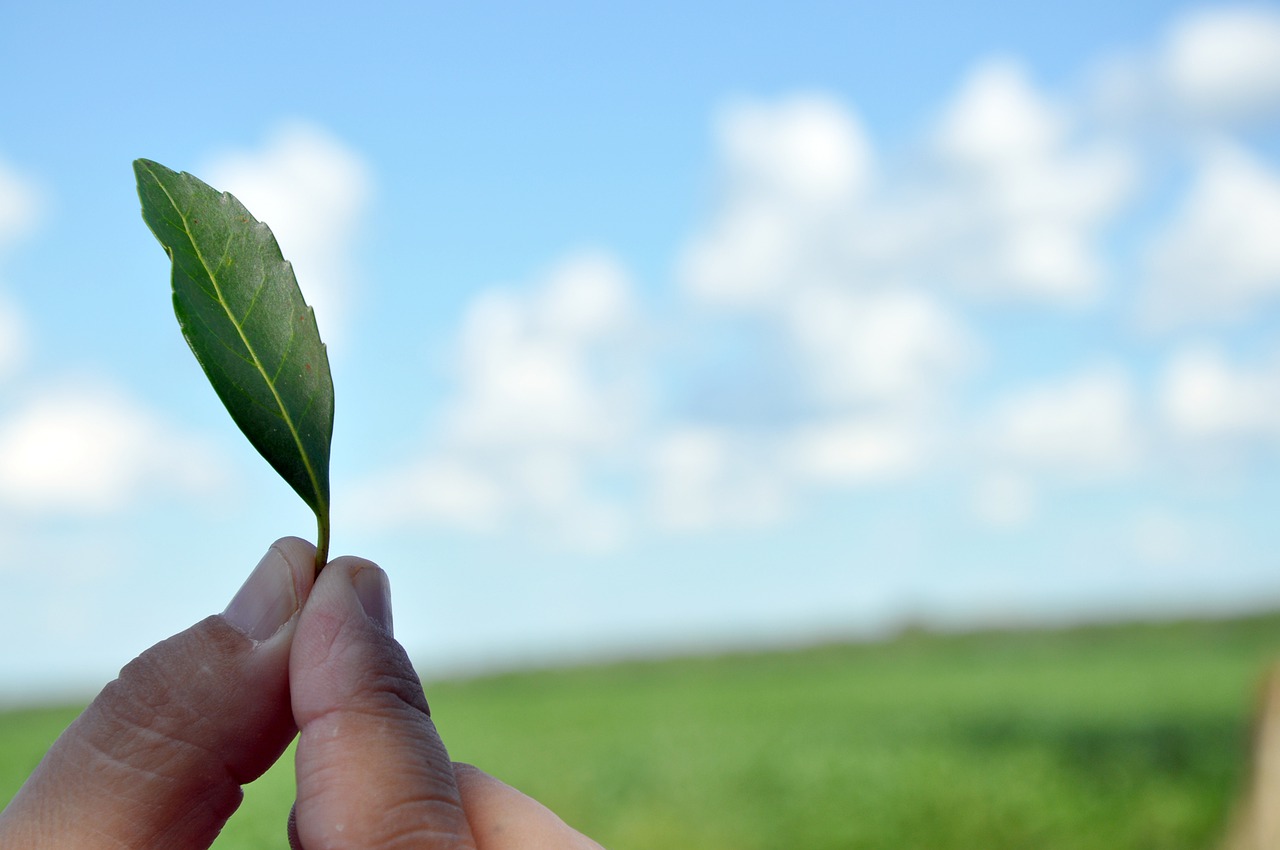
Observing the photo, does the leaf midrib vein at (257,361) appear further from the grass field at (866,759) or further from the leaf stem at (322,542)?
the grass field at (866,759)

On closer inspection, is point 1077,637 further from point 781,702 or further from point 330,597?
point 330,597

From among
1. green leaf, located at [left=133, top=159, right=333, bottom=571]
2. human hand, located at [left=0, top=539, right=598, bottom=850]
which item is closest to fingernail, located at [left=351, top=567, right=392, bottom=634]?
human hand, located at [left=0, top=539, right=598, bottom=850]

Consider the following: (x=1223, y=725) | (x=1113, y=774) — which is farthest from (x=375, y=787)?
(x=1223, y=725)

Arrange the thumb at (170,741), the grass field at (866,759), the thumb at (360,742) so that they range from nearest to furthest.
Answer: the thumb at (360,742)
the thumb at (170,741)
the grass field at (866,759)

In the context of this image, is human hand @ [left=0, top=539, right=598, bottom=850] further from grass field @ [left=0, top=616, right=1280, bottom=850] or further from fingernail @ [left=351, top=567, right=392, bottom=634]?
grass field @ [left=0, top=616, right=1280, bottom=850]

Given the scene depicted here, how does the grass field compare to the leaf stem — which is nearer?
the leaf stem

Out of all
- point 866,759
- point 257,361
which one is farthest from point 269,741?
point 866,759

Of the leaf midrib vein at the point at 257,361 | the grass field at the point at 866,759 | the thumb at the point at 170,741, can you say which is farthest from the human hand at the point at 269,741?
the grass field at the point at 866,759

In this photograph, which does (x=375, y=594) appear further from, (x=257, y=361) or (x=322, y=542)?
(x=257, y=361)

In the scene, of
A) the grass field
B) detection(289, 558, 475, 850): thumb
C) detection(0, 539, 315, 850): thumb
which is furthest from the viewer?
the grass field
